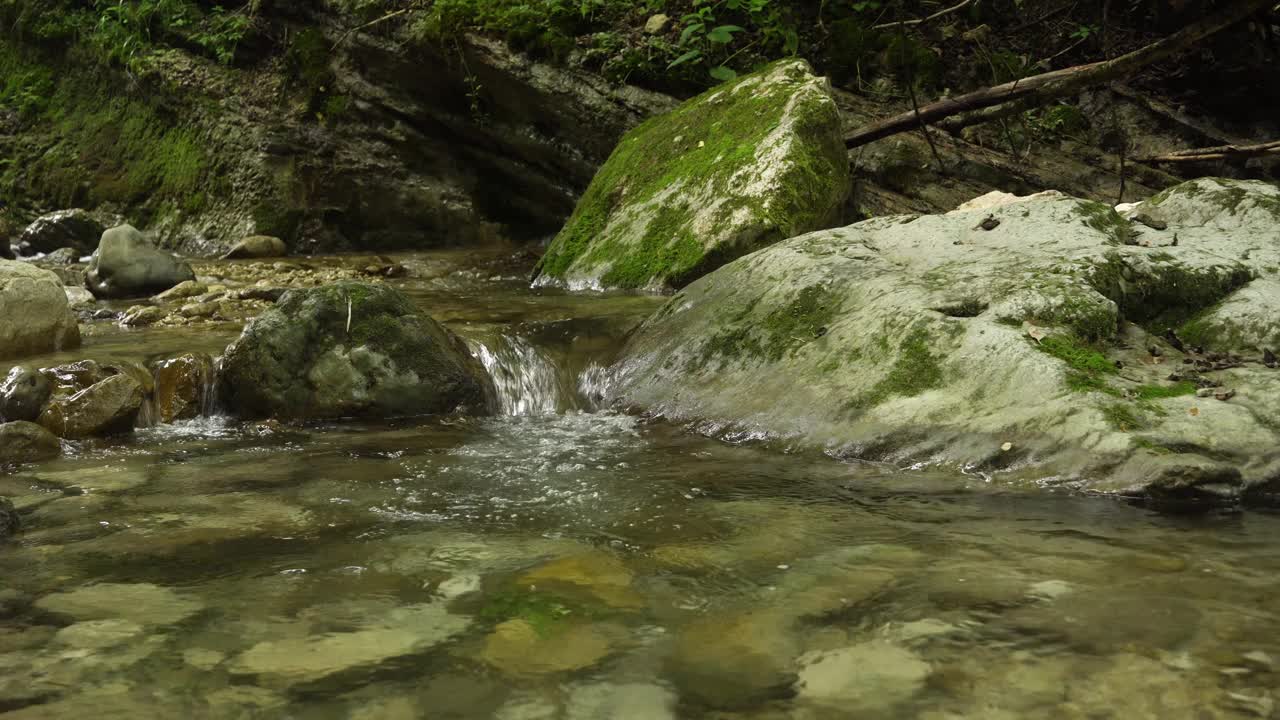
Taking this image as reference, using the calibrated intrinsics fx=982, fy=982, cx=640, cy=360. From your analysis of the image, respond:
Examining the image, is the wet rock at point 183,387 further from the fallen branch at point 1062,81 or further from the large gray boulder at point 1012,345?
the fallen branch at point 1062,81

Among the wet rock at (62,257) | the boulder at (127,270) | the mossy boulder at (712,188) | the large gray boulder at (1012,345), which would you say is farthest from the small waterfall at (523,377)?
the wet rock at (62,257)

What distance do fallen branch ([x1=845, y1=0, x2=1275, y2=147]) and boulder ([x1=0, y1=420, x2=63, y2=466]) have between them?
502cm

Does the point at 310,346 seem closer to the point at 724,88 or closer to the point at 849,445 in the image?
the point at 849,445

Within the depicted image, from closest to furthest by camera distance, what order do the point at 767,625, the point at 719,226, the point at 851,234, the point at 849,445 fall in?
the point at 767,625 < the point at 849,445 < the point at 851,234 < the point at 719,226

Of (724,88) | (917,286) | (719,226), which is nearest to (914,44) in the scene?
(724,88)

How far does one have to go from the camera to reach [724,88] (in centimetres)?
802

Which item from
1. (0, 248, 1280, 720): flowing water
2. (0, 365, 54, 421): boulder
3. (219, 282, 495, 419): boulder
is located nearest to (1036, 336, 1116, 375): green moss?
(0, 248, 1280, 720): flowing water

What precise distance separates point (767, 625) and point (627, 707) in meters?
0.49

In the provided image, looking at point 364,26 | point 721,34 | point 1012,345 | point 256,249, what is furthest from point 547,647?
point 364,26

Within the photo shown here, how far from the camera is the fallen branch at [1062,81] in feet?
18.6

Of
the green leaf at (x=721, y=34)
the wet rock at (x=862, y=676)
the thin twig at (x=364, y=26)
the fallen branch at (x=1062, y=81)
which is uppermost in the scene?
the thin twig at (x=364, y=26)

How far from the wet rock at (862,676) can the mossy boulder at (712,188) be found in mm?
4576

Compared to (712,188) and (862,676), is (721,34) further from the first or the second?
(862,676)

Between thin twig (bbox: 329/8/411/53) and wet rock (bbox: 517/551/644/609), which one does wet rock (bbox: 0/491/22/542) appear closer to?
wet rock (bbox: 517/551/644/609)
